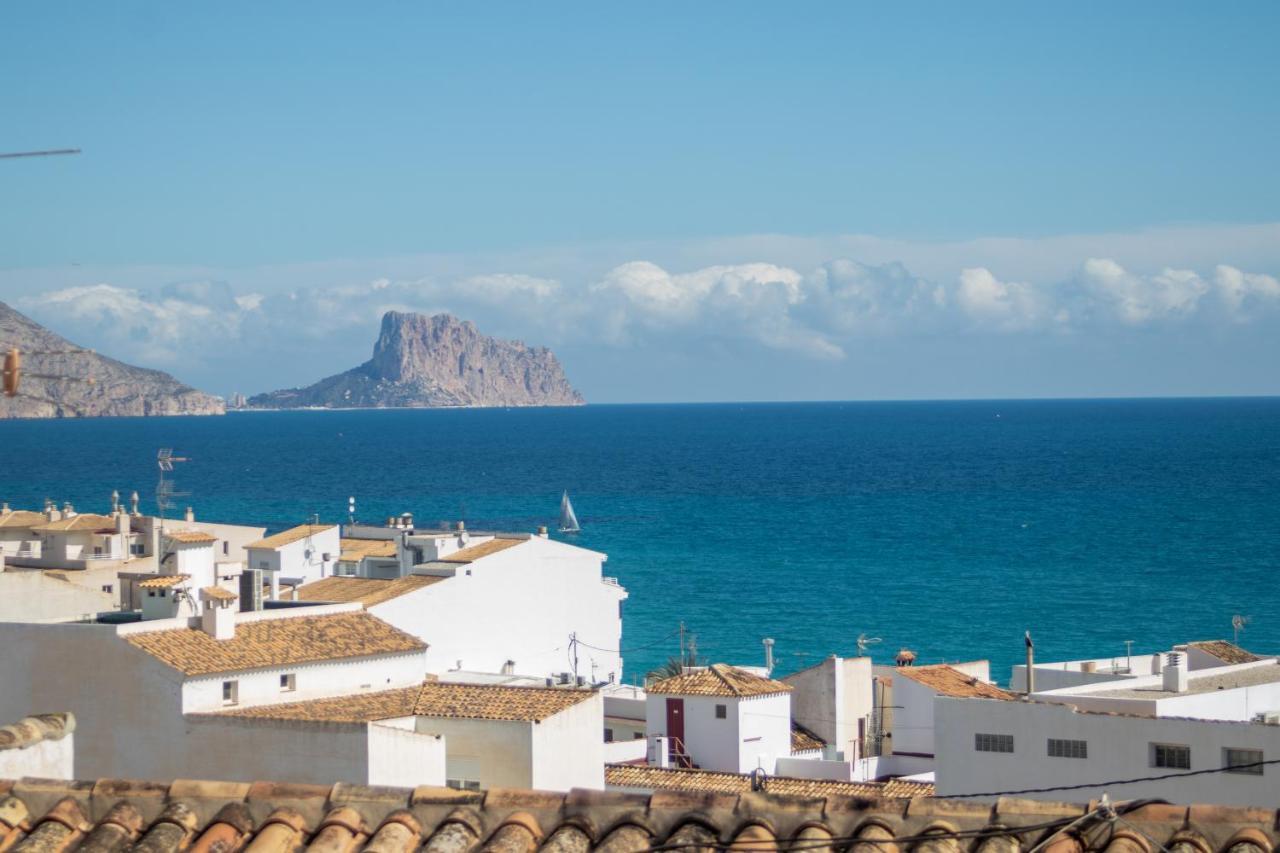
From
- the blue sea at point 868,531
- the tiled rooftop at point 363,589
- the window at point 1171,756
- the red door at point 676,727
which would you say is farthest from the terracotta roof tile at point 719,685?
the blue sea at point 868,531

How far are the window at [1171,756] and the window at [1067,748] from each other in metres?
1.00

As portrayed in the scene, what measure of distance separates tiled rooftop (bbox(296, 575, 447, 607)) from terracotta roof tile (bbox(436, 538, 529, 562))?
2.64 m

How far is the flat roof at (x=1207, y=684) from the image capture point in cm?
3028

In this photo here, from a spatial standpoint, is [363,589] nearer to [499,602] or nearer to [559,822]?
[499,602]

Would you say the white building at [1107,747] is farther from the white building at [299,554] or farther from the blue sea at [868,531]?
the white building at [299,554]

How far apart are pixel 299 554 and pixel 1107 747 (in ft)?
144

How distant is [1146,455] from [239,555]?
145896 millimetres

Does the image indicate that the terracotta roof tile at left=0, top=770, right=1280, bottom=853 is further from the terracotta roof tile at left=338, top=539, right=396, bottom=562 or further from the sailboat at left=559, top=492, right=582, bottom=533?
the sailboat at left=559, top=492, right=582, bottom=533

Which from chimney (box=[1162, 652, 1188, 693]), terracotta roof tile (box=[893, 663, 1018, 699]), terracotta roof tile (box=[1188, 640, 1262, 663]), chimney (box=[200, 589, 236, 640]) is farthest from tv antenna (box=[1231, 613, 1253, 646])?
chimney (box=[200, 589, 236, 640])

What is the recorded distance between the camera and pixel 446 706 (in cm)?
3067

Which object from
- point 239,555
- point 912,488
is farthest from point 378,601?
point 912,488

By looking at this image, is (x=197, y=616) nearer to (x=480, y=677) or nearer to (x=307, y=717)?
(x=307, y=717)

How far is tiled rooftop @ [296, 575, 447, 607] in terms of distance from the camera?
Answer: 1868 inches

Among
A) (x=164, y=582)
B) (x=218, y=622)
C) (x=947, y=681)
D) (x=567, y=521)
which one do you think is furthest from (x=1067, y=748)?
(x=567, y=521)
